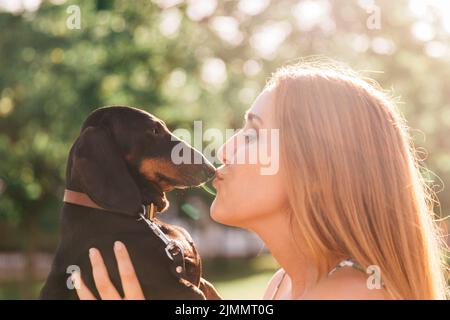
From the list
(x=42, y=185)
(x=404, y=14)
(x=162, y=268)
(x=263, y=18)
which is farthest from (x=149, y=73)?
(x=162, y=268)

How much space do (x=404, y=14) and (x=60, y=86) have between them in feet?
24.9

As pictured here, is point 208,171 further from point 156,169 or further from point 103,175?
point 103,175

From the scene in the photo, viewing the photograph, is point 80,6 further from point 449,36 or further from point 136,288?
point 136,288

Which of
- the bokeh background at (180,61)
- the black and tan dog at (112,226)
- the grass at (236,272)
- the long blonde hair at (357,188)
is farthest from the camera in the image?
the grass at (236,272)

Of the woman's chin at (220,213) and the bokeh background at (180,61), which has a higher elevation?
the bokeh background at (180,61)

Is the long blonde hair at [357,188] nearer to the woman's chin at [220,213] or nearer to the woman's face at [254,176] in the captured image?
the woman's face at [254,176]

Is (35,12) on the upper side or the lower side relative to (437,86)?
upper

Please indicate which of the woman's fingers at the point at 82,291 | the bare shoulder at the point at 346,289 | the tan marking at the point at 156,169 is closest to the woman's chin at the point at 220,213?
the bare shoulder at the point at 346,289

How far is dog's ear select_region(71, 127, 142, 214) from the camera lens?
3.01 meters

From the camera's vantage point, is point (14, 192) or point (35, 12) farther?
point (14, 192)

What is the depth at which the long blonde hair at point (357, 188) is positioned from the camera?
7.89ft

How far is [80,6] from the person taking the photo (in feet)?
41.9

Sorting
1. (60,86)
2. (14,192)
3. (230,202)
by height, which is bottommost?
(14,192)

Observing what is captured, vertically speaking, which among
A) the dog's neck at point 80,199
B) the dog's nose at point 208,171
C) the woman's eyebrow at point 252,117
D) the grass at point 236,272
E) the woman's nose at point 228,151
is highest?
the woman's eyebrow at point 252,117
